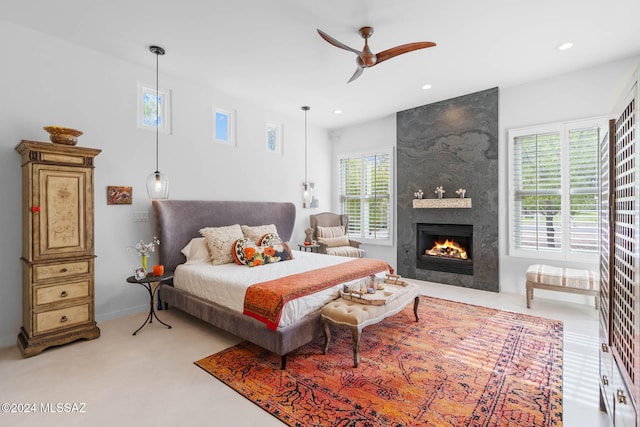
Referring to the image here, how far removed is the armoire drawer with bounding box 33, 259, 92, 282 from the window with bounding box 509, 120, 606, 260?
18.4ft

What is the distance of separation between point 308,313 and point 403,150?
163 inches

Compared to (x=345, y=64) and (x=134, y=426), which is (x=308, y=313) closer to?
(x=134, y=426)

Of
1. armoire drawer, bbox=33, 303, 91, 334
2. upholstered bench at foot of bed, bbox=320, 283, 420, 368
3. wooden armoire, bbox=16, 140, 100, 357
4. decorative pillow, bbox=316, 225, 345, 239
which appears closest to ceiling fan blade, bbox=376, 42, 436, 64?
upholstered bench at foot of bed, bbox=320, 283, 420, 368

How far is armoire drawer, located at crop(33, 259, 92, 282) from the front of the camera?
9.12ft

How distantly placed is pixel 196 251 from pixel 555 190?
5.11 m

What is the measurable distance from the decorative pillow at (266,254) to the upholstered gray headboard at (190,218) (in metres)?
0.99

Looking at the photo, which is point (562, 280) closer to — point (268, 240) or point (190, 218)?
point (268, 240)

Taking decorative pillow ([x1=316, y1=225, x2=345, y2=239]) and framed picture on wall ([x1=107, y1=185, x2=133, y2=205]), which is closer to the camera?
framed picture on wall ([x1=107, y1=185, x2=133, y2=205])

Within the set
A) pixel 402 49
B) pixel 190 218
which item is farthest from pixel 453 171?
pixel 190 218

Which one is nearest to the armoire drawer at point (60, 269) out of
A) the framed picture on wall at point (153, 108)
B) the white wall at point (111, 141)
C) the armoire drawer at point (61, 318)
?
the armoire drawer at point (61, 318)

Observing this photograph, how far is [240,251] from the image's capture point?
3.85m

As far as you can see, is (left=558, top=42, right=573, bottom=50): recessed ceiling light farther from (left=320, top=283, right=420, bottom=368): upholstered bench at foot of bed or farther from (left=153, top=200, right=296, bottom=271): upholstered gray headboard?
(left=153, top=200, right=296, bottom=271): upholstered gray headboard

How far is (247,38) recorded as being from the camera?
10.7 ft

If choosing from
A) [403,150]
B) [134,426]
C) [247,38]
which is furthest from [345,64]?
[134,426]
